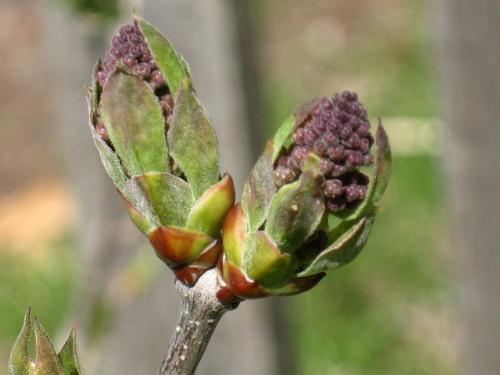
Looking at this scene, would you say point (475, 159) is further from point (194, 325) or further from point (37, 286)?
point (37, 286)

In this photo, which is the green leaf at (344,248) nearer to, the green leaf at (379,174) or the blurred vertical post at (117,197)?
the green leaf at (379,174)

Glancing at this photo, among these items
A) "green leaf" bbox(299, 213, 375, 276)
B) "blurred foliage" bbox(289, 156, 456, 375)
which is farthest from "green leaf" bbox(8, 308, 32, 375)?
"blurred foliage" bbox(289, 156, 456, 375)

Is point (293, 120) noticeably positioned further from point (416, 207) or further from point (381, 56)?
point (381, 56)

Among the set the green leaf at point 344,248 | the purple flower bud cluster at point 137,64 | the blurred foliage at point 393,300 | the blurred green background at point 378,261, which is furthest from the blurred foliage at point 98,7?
the blurred foliage at point 393,300

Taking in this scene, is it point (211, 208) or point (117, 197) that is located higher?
point (211, 208)

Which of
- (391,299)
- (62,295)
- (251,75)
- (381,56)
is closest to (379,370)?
(391,299)

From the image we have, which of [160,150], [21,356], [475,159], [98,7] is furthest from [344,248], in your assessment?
[475,159]
